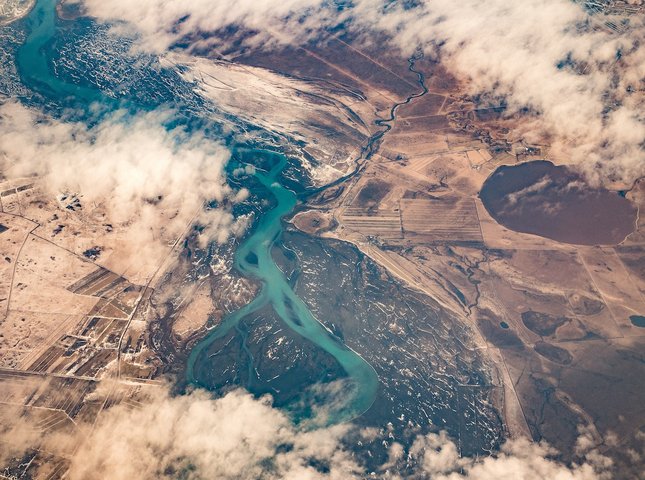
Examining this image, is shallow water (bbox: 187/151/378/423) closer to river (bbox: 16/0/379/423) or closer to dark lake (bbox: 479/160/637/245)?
river (bbox: 16/0/379/423)

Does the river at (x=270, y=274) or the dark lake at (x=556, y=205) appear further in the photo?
the dark lake at (x=556, y=205)

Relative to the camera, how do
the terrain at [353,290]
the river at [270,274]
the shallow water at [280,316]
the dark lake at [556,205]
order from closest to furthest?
the terrain at [353,290], the shallow water at [280,316], the river at [270,274], the dark lake at [556,205]

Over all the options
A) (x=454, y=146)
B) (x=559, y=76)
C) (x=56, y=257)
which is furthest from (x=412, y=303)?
(x=559, y=76)

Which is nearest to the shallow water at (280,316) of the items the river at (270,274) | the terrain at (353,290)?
the river at (270,274)

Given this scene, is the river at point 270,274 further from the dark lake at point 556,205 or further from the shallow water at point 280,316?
the dark lake at point 556,205

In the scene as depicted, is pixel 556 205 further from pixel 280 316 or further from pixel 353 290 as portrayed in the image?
pixel 280 316

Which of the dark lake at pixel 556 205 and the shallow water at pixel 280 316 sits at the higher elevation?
the dark lake at pixel 556 205

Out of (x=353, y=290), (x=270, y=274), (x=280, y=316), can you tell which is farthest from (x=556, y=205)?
(x=280, y=316)

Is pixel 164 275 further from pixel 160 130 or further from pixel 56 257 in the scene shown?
pixel 160 130

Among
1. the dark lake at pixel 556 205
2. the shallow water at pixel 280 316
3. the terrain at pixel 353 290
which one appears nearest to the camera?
the terrain at pixel 353 290
